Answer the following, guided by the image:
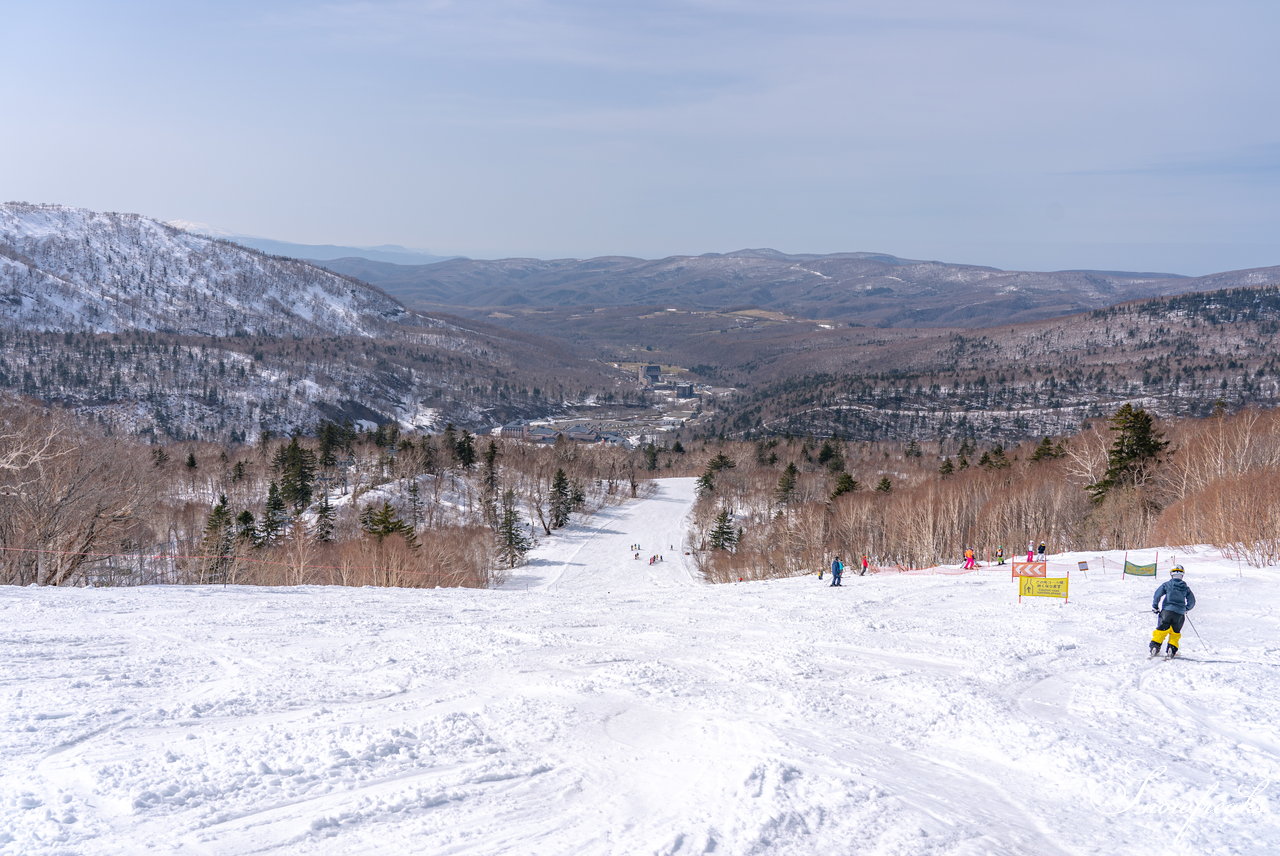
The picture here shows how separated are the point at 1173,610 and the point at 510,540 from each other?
2335 inches

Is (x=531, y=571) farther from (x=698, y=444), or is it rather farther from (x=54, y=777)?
(x=698, y=444)

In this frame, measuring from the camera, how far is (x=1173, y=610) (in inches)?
480

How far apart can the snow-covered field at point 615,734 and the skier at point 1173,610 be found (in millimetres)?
441

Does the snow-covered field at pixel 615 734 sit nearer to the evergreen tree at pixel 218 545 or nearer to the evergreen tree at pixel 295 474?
the evergreen tree at pixel 218 545

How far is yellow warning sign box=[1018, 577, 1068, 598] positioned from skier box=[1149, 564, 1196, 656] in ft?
19.3

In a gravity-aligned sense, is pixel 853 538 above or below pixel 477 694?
below

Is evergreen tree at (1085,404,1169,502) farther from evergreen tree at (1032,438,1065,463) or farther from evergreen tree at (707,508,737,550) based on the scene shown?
evergreen tree at (707,508,737,550)

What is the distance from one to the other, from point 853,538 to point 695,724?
49178 mm

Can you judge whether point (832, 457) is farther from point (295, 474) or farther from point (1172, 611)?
point (1172, 611)

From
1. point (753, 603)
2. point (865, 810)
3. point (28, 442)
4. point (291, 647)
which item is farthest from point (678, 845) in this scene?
point (28, 442)

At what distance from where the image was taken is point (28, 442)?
2591 cm

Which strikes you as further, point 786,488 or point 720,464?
point 720,464

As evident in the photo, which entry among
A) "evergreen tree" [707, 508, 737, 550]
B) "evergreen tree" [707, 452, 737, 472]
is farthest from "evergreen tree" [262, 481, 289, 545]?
"evergreen tree" [707, 452, 737, 472]

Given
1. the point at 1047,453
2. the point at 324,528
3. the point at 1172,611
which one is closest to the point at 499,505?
the point at 324,528
